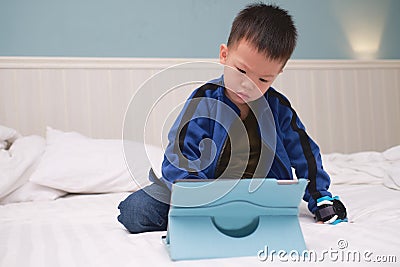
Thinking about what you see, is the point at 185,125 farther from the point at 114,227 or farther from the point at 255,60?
the point at 114,227

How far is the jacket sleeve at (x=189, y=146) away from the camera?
91 centimetres

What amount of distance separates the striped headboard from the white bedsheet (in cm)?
83

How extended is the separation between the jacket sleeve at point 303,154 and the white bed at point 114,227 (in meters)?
0.08

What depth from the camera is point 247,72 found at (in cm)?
102

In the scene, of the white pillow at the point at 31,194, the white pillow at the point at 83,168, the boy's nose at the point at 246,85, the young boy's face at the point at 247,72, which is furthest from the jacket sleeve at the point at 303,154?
the white pillow at the point at 31,194

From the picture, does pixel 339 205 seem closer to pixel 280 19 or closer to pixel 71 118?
pixel 280 19

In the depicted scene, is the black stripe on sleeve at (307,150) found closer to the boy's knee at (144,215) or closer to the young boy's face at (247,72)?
the young boy's face at (247,72)

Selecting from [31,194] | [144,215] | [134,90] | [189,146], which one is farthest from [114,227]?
[134,90]

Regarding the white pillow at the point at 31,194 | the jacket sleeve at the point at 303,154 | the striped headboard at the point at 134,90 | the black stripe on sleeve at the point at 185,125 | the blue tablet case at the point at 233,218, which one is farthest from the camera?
the striped headboard at the point at 134,90

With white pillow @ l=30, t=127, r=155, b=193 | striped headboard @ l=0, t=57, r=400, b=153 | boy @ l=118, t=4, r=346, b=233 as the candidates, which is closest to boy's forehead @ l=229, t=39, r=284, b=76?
boy @ l=118, t=4, r=346, b=233

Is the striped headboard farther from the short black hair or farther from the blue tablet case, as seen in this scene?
the blue tablet case

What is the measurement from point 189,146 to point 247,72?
20 centimetres

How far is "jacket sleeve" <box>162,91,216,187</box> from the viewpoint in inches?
35.8

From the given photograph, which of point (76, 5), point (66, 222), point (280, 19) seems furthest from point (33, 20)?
point (280, 19)
